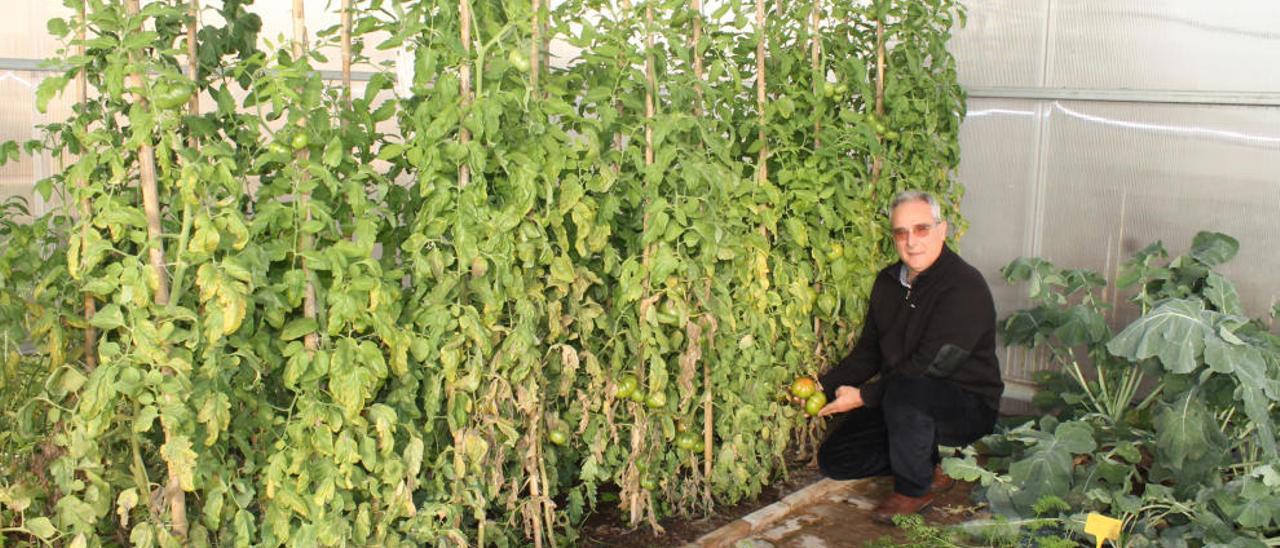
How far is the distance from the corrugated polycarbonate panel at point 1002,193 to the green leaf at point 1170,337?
1.40 metres

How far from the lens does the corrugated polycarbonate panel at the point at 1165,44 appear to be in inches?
180

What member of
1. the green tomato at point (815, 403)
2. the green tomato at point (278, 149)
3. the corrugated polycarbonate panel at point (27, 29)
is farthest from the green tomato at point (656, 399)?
the corrugated polycarbonate panel at point (27, 29)

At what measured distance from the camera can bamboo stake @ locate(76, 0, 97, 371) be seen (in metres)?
2.37

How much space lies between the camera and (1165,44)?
4750mm

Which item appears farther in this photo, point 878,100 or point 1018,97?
point 1018,97

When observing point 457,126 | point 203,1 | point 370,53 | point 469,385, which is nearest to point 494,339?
point 469,385

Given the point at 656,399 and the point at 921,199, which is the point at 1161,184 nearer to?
the point at 921,199

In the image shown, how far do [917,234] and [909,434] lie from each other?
0.67 m

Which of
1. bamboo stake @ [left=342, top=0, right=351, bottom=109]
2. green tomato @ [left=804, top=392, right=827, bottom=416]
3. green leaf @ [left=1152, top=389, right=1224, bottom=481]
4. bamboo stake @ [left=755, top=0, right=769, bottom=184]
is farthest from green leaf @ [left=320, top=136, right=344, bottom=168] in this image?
green leaf @ [left=1152, top=389, right=1224, bottom=481]

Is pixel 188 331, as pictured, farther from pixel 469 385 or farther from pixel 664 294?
pixel 664 294

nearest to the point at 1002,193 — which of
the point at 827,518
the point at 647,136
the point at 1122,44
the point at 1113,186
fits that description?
the point at 1113,186

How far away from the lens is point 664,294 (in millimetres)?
3418

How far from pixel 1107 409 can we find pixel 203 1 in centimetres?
376

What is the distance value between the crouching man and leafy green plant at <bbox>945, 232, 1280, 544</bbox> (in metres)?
0.18
